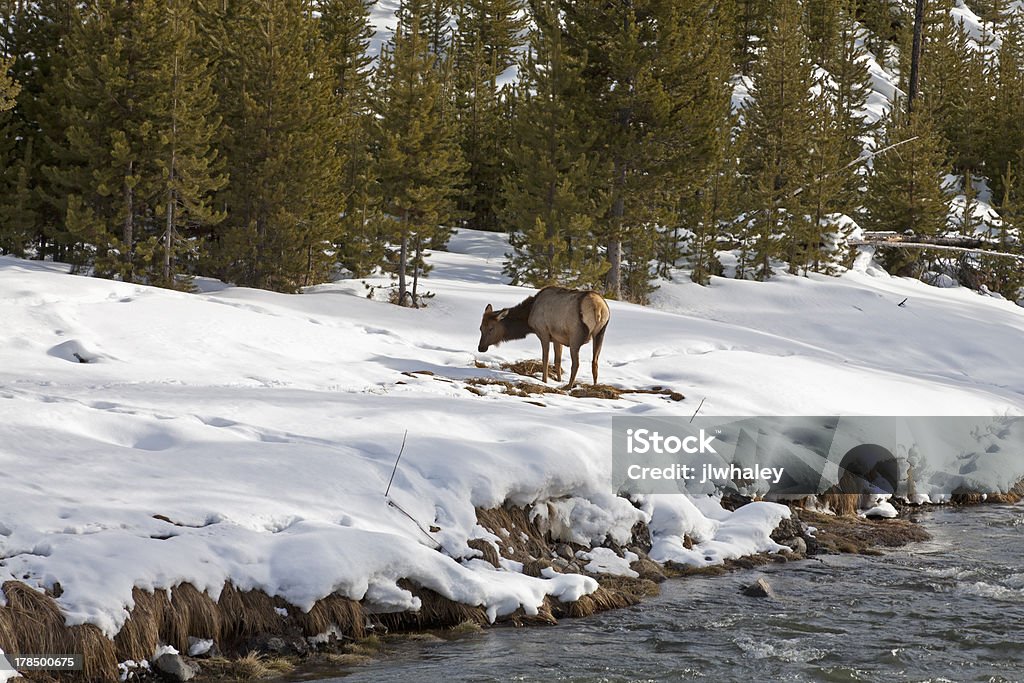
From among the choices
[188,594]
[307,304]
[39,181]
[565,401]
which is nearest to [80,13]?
[39,181]

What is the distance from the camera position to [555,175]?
82.4 ft

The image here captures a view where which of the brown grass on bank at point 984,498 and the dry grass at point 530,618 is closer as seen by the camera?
the dry grass at point 530,618

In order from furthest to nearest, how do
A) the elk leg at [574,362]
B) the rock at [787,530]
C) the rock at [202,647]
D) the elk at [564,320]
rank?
the elk leg at [574,362] → the elk at [564,320] → the rock at [787,530] → the rock at [202,647]

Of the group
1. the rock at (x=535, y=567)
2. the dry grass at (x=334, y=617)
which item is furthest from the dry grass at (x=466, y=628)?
the rock at (x=535, y=567)

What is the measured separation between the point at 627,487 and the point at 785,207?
68.7 ft

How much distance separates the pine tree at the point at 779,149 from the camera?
29891 mm

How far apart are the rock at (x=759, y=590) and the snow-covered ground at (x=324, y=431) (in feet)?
3.36

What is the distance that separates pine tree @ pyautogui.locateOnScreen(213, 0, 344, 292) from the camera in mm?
24031

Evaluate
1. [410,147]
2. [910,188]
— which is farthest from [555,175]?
[910,188]

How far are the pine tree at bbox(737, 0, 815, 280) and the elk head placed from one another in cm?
1466

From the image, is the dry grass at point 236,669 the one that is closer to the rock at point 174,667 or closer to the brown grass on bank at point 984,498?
the rock at point 174,667

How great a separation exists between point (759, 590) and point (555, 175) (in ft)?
55.5

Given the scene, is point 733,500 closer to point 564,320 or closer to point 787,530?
point 787,530

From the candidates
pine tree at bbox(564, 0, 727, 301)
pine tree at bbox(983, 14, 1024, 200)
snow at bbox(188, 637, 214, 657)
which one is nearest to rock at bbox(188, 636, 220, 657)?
snow at bbox(188, 637, 214, 657)
